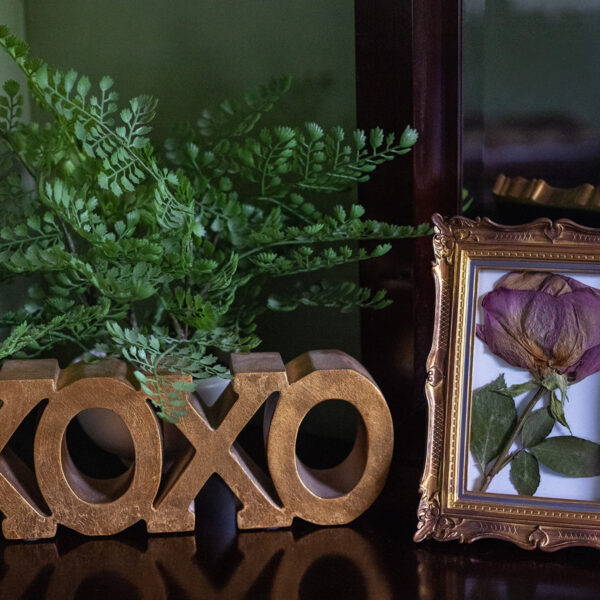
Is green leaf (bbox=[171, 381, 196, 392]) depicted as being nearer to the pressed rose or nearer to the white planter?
the white planter

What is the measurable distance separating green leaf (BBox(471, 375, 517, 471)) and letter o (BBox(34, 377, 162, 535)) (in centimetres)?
27

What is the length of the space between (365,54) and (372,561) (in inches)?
19.0

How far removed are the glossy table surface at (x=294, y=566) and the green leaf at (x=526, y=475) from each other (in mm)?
52

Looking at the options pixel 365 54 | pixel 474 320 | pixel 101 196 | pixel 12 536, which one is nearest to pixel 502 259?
pixel 474 320

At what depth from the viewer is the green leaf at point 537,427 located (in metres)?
0.70

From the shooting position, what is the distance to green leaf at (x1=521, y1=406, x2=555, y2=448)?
27.4 inches

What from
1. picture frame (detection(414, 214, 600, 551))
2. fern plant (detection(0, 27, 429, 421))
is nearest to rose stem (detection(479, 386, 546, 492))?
picture frame (detection(414, 214, 600, 551))

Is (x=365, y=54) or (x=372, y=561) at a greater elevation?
(x=365, y=54)

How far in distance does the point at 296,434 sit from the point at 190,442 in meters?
0.09

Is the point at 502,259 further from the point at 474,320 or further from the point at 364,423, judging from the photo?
the point at 364,423

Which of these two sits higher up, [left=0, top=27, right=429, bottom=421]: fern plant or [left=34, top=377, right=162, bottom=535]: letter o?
[left=0, top=27, right=429, bottom=421]: fern plant

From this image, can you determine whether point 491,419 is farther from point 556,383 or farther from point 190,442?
point 190,442

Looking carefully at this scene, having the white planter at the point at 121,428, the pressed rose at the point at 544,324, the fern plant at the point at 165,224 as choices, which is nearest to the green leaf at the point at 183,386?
the fern plant at the point at 165,224

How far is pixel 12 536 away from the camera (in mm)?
739
